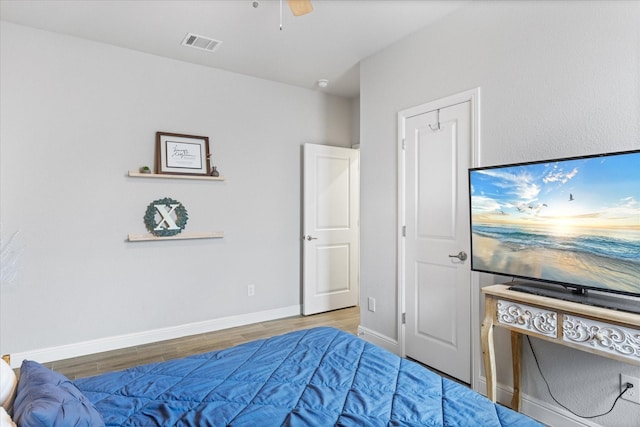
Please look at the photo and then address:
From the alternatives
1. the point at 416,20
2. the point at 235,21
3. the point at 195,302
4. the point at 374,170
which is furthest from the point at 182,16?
the point at 195,302

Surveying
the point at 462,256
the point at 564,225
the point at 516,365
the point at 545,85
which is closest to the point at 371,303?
the point at 462,256

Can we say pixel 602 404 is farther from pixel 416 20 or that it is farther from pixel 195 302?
pixel 195 302

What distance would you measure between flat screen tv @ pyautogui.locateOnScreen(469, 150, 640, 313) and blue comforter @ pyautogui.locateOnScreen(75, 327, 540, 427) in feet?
2.99

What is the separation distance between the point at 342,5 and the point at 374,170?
144 centimetres

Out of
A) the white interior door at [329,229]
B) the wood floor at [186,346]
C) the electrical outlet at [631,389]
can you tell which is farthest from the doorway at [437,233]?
the white interior door at [329,229]

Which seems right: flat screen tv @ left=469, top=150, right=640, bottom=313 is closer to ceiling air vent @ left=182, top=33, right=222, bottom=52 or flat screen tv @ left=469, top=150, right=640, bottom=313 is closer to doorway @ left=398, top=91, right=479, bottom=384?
doorway @ left=398, top=91, right=479, bottom=384

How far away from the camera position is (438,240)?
111 inches

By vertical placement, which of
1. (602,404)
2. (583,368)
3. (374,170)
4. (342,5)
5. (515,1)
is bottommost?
(602,404)

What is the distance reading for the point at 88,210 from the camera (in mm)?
3168

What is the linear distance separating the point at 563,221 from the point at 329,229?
290cm

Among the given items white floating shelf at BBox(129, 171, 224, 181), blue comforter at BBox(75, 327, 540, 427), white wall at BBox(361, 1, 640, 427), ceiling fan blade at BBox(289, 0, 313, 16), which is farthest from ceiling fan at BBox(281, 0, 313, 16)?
white floating shelf at BBox(129, 171, 224, 181)

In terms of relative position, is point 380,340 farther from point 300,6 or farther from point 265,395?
point 300,6

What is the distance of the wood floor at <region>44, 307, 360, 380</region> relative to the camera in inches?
114

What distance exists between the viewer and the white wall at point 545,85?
185 cm
